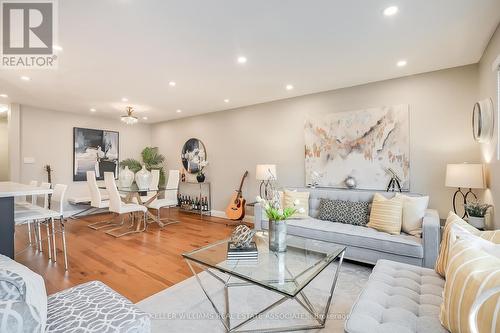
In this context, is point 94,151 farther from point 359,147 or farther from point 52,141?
point 359,147

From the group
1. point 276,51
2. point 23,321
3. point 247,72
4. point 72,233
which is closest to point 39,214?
point 72,233

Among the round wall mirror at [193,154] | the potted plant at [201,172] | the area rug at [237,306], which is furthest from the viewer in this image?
the round wall mirror at [193,154]

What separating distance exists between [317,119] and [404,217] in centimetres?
201

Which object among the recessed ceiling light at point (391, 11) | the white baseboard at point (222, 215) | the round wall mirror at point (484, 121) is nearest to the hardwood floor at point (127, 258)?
the white baseboard at point (222, 215)

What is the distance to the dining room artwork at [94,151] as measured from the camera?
5562 millimetres

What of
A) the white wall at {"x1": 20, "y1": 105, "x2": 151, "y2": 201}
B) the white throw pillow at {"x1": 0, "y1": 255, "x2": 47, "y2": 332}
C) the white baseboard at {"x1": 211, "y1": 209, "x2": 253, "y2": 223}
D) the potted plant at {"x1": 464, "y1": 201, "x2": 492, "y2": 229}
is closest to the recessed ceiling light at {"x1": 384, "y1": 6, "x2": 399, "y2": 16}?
the potted plant at {"x1": 464, "y1": 201, "x2": 492, "y2": 229}

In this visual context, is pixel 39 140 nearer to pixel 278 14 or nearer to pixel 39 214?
pixel 39 214

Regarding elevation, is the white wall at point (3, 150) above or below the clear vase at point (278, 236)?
above

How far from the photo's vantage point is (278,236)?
6.70ft

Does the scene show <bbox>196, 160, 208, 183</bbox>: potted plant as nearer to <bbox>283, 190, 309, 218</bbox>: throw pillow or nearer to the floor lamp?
<bbox>283, 190, 309, 218</bbox>: throw pillow

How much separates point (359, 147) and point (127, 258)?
3.61 metres

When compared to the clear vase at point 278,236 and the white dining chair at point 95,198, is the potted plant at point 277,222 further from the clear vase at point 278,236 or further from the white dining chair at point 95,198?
the white dining chair at point 95,198

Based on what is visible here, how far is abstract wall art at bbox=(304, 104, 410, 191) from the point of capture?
10.9 feet

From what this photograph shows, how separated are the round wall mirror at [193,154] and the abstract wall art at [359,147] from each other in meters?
2.69
